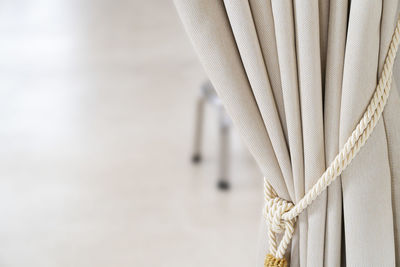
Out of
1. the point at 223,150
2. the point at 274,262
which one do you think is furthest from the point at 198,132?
the point at 274,262

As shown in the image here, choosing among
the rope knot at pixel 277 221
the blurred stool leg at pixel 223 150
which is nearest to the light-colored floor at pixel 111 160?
the blurred stool leg at pixel 223 150

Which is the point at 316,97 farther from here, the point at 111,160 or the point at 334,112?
the point at 111,160

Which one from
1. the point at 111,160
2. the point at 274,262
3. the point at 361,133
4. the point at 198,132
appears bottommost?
the point at 274,262

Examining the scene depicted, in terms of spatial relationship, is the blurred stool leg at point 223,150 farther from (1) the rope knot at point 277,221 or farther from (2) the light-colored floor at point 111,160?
(1) the rope knot at point 277,221

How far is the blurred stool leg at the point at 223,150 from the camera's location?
2.15m

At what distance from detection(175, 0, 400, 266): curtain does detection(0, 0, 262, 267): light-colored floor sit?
134 cm

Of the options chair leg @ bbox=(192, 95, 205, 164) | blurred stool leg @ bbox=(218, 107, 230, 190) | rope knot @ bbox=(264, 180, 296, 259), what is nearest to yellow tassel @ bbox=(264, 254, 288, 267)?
rope knot @ bbox=(264, 180, 296, 259)

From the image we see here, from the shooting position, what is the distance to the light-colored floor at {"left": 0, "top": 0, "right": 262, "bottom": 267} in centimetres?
200

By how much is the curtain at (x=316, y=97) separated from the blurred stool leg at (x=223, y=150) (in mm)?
1553

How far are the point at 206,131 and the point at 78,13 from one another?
1834mm

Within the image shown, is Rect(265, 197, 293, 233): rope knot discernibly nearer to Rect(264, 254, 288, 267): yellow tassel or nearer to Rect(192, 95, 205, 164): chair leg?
Rect(264, 254, 288, 267): yellow tassel

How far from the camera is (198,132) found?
7.83ft

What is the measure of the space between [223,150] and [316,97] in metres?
1.64

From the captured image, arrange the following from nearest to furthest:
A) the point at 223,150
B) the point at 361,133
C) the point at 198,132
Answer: the point at 361,133, the point at 223,150, the point at 198,132
